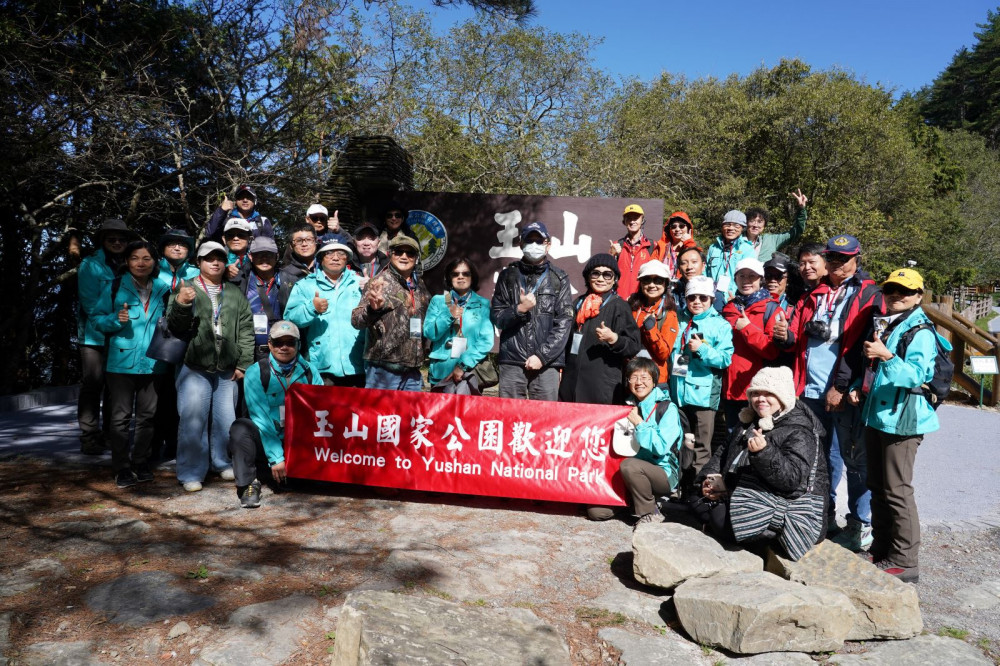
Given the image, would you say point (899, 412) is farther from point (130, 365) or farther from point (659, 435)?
point (130, 365)

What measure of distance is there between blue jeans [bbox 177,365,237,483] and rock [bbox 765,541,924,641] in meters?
4.24

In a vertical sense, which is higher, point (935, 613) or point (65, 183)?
point (65, 183)

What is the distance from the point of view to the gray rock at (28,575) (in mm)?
3535

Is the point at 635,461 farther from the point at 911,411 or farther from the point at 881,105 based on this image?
the point at 881,105

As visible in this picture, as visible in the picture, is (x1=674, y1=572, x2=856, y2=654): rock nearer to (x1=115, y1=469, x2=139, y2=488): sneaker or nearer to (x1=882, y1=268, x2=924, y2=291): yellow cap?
(x1=882, y1=268, x2=924, y2=291): yellow cap

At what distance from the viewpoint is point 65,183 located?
328 inches

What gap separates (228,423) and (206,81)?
20.1ft

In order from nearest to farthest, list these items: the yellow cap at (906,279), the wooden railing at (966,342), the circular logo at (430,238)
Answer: the yellow cap at (906,279)
the circular logo at (430,238)
the wooden railing at (966,342)

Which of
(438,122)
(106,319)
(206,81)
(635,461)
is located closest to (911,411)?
(635,461)

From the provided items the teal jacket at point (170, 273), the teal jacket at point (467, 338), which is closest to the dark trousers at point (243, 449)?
the teal jacket at point (170, 273)

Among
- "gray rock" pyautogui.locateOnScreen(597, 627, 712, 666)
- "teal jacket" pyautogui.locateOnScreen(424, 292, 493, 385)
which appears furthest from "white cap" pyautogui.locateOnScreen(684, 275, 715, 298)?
"gray rock" pyautogui.locateOnScreen(597, 627, 712, 666)

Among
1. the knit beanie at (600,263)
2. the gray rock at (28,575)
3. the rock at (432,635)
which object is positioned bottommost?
the gray rock at (28,575)

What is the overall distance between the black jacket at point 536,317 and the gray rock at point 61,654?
11.4ft

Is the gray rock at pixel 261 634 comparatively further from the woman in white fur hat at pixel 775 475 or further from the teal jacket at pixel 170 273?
the teal jacket at pixel 170 273
